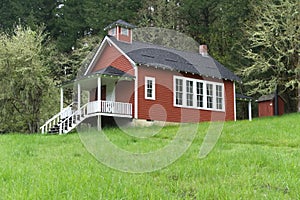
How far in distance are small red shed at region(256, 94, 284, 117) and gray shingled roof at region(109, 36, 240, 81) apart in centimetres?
476

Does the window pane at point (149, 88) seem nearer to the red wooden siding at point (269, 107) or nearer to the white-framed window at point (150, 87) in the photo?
the white-framed window at point (150, 87)

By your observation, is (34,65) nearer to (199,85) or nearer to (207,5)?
(199,85)

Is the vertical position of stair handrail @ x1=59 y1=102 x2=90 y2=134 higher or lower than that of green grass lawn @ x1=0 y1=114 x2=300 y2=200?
higher

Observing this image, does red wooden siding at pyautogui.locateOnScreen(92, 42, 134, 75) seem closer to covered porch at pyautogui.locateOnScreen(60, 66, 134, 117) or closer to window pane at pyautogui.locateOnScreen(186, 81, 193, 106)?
covered porch at pyautogui.locateOnScreen(60, 66, 134, 117)

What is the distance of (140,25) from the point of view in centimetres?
3325

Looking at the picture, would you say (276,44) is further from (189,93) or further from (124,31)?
(124,31)

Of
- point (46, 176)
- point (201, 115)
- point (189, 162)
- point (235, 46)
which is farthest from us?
point (235, 46)

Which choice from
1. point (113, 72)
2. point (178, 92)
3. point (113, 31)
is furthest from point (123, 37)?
point (178, 92)

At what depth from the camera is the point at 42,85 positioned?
25516mm

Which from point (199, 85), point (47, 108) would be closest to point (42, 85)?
point (47, 108)

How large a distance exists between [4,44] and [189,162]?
20.3m

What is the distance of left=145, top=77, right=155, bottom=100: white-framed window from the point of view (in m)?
19.3

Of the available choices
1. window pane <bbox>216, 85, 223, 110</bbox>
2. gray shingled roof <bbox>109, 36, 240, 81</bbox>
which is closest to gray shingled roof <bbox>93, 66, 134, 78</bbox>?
gray shingled roof <bbox>109, 36, 240, 81</bbox>

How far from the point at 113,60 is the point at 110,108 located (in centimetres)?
348
